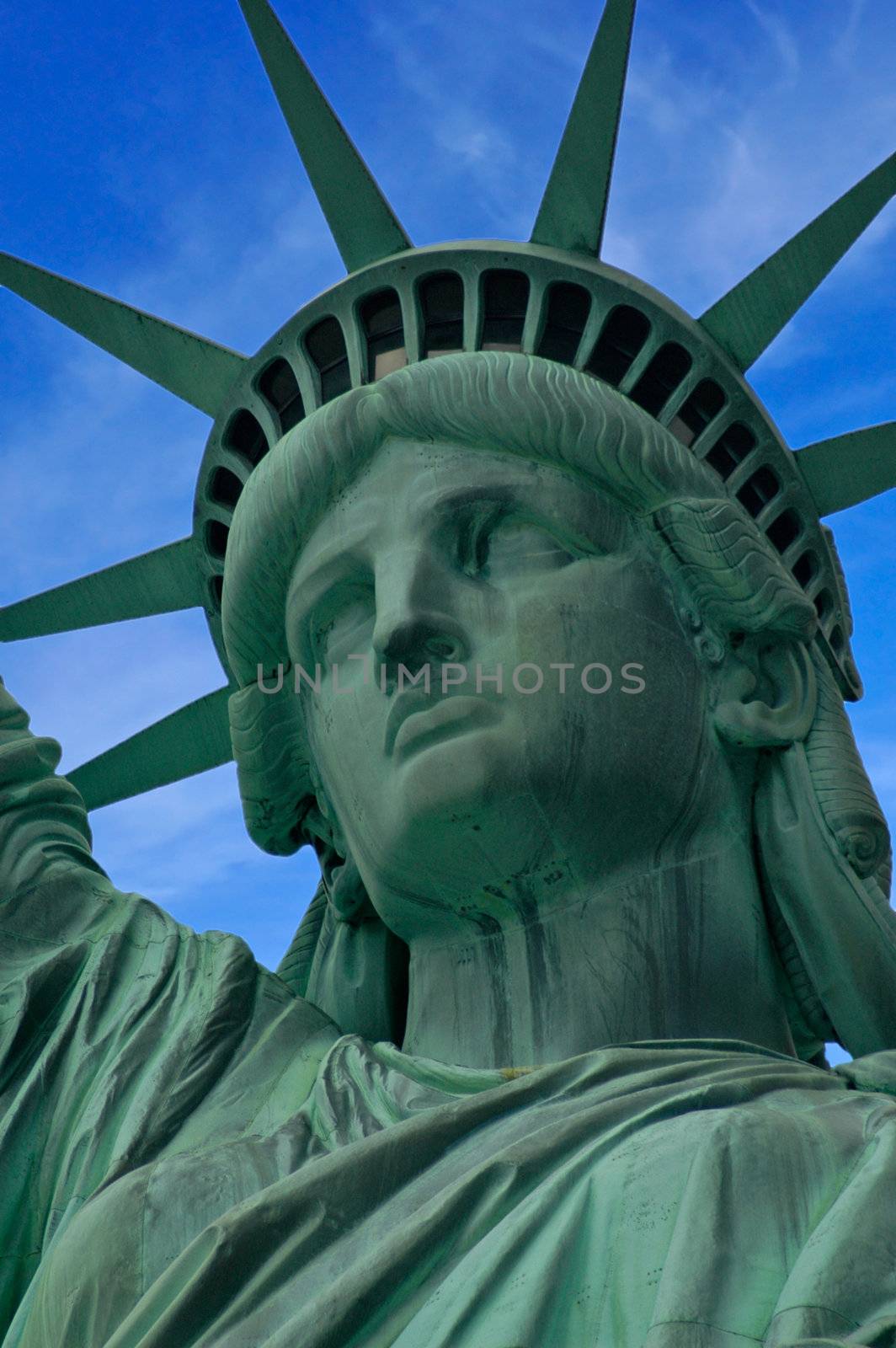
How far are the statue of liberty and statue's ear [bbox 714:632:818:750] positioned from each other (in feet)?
0.06

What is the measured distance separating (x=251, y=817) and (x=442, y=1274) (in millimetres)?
3362

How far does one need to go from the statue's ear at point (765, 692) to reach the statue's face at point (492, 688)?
12 centimetres

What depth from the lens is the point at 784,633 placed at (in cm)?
845

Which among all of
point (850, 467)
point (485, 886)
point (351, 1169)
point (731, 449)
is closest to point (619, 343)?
point (731, 449)

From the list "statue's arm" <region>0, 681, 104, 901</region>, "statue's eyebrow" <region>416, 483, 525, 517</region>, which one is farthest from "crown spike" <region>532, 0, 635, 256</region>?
"statue's arm" <region>0, 681, 104, 901</region>

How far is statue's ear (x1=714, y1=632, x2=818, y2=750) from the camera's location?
8234 mm

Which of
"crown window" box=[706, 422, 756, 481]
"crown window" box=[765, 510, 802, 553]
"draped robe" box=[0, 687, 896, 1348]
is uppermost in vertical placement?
"crown window" box=[706, 422, 756, 481]

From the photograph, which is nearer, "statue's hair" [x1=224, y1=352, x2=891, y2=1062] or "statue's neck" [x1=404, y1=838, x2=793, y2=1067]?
"statue's neck" [x1=404, y1=838, x2=793, y2=1067]

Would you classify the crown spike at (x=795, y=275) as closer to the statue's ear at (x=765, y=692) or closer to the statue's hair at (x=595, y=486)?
the statue's hair at (x=595, y=486)

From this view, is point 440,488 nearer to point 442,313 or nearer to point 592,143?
point 442,313

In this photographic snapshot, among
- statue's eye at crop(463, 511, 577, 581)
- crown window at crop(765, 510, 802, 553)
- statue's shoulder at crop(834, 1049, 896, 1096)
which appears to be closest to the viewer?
statue's shoulder at crop(834, 1049, 896, 1096)

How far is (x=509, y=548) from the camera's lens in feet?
27.1

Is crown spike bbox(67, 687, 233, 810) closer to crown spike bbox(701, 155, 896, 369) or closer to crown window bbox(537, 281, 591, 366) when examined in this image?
crown window bbox(537, 281, 591, 366)

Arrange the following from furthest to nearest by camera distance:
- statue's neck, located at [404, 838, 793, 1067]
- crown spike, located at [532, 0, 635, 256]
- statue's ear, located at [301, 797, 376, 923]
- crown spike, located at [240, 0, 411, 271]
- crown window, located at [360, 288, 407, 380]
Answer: crown spike, located at [240, 0, 411, 271] → crown spike, located at [532, 0, 635, 256] → crown window, located at [360, 288, 407, 380] → statue's ear, located at [301, 797, 376, 923] → statue's neck, located at [404, 838, 793, 1067]
